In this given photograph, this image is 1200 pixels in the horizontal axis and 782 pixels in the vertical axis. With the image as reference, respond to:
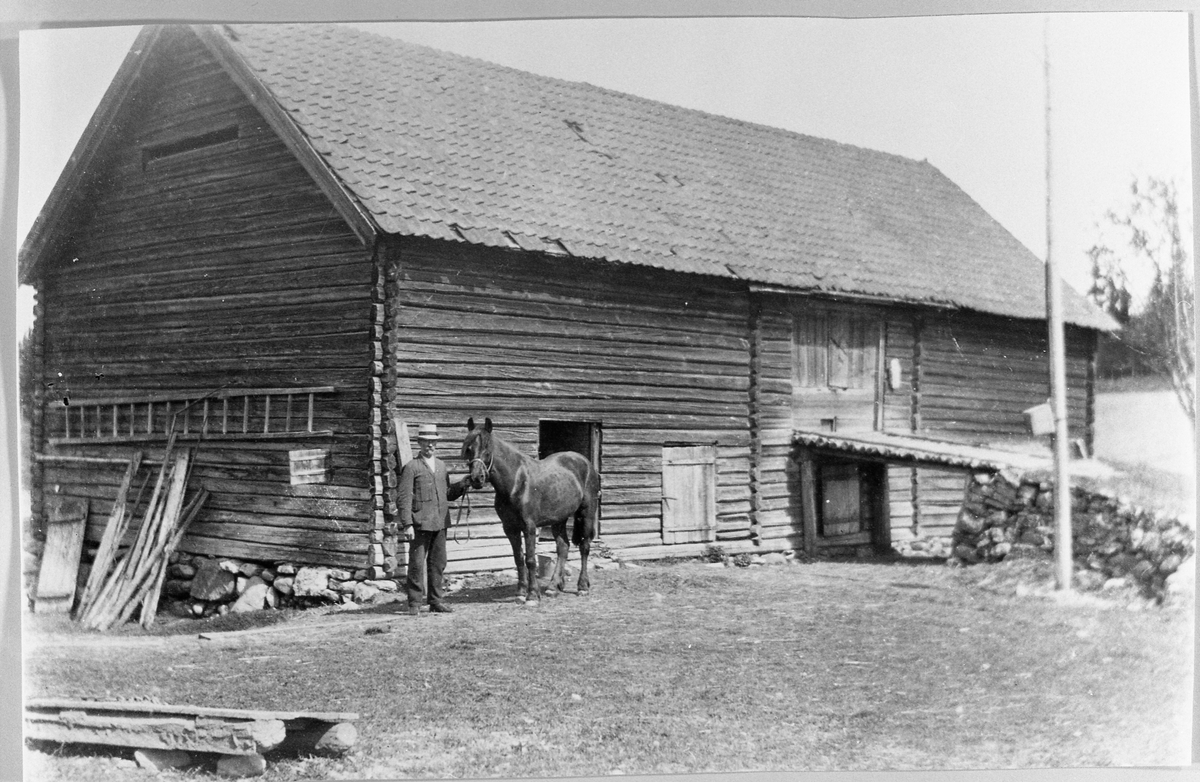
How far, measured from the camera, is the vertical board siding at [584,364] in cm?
1251

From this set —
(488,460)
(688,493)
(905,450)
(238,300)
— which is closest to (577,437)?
(688,493)

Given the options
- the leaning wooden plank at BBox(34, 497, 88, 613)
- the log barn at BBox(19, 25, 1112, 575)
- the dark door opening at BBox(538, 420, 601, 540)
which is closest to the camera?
the leaning wooden plank at BBox(34, 497, 88, 613)

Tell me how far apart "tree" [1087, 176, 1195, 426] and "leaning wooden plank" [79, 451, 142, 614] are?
9.77m

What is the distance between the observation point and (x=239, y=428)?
12.5m

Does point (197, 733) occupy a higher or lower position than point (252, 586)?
lower

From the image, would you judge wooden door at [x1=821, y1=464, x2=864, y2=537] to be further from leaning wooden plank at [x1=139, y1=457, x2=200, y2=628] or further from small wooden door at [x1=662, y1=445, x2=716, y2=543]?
leaning wooden plank at [x1=139, y1=457, x2=200, y2=628]

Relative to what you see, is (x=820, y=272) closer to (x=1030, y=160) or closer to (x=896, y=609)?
(x=1030, y=160)

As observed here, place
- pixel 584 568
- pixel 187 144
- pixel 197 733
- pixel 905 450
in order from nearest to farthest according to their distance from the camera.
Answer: pixel 197 733 → pixel 584 568 → pixel 187 144 → pixel 905 450

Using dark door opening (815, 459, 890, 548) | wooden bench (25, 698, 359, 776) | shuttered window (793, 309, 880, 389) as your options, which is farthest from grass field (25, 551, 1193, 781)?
shuttered window (793, 309, 880, 389)

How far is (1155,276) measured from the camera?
35.9 feet

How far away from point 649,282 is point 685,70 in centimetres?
348

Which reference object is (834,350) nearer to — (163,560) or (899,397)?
(899,397)

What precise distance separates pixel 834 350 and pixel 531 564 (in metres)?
5.17

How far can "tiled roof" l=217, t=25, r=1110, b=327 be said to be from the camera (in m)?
12.2
